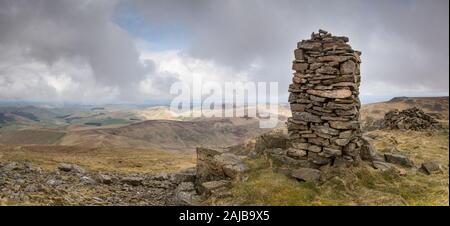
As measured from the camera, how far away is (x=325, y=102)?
1877 cm

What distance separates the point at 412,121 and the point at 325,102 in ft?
95.1

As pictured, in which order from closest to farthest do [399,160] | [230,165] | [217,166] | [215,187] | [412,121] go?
[215,187] → [230,165] → [217,166] → [399,160] → [412,121]

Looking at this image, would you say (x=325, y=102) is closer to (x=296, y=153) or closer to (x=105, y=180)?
(x=296, y=153)

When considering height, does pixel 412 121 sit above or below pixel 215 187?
above

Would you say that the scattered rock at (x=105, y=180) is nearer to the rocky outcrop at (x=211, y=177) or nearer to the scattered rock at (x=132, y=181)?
the scattered rock at (x=132, y=181)

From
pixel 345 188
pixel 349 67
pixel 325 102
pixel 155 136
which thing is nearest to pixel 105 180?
pixel 325 102

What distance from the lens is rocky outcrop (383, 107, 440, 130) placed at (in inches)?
1592

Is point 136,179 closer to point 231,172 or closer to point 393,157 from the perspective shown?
point 231,172

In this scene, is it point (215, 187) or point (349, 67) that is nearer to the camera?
point (215, 187)

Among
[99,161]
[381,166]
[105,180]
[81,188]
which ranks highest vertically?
[381,166]

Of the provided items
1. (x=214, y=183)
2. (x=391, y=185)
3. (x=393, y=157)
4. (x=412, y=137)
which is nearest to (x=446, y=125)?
(x=412, y=137)

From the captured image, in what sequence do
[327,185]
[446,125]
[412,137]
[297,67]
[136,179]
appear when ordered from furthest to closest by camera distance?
[446,125], [412,137], [136,179], [297,67], [327,185]

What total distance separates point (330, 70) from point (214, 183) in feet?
31.0
